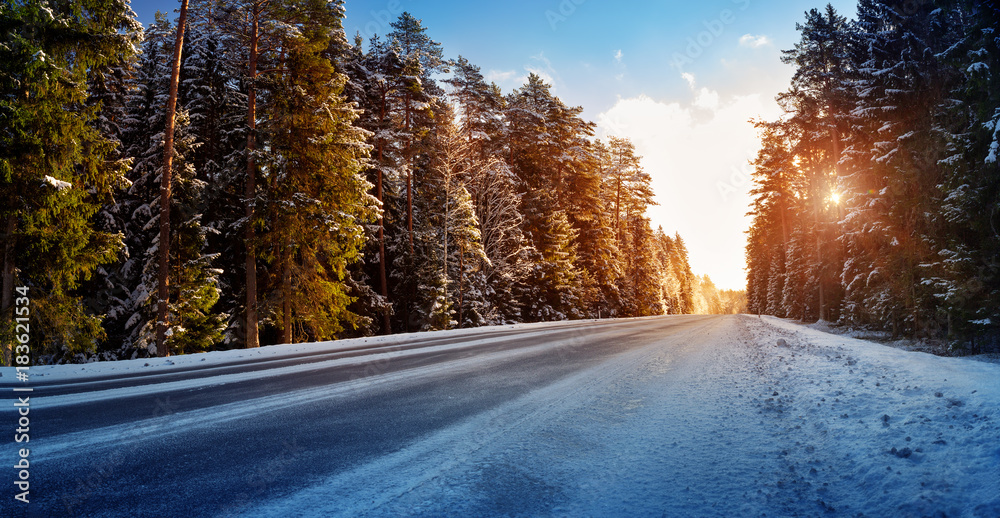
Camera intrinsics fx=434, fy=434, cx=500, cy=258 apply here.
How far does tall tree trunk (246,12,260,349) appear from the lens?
15586 millimetres

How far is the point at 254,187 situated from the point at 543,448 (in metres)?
16.9

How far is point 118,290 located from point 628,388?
2176 cm

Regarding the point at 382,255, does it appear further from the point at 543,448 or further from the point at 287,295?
the point at 543,448

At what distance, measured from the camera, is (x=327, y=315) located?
1802cm

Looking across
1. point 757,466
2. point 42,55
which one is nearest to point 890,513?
point 757,466

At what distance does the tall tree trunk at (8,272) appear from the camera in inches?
479

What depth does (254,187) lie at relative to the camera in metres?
16.5

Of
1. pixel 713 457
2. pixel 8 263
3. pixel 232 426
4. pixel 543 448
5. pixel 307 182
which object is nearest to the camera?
pixel 713 457

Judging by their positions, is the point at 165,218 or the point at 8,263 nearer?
the point at 8,263

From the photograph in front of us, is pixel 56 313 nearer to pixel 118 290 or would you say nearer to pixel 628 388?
pixel 118 290

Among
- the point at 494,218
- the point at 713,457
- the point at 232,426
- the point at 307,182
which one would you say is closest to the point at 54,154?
the point at 307,182

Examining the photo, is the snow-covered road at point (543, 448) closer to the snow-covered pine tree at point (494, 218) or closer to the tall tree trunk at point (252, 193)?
the tall tree trunk at point (252, 193)

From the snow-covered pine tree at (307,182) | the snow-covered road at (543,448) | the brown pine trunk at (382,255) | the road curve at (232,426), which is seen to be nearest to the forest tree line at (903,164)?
the snow-covered road at (543,448)

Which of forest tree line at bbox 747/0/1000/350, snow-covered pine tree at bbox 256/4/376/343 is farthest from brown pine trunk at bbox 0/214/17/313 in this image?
forest tree line at bbox 747/0/1000/350
